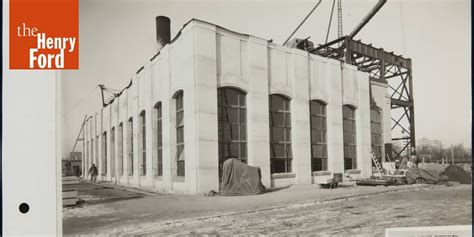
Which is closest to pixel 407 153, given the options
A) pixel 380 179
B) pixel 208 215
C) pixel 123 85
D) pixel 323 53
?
pixel 380 179

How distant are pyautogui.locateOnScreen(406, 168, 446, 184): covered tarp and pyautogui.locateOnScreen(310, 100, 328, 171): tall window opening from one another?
7.00 feet

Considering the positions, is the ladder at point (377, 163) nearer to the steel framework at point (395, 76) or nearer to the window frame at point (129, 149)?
the steel framework at point (395, 76)

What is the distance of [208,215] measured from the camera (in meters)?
5.42

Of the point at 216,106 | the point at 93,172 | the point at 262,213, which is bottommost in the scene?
the point at 262,213

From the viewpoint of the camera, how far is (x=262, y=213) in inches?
224

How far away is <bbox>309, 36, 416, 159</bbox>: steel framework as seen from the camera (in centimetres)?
635

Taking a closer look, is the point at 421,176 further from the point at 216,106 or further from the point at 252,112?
the point at 216,106

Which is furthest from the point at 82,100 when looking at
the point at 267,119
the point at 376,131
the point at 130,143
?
the point at 376,131

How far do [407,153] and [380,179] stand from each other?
5.39ft

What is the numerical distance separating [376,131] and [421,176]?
4.97 ft

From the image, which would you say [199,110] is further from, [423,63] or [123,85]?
[423,63]

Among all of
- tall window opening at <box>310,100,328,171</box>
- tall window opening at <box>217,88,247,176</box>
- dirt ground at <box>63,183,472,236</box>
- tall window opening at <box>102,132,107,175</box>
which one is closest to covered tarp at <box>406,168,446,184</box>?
dirt ground at <box>63,183,472,236</box>

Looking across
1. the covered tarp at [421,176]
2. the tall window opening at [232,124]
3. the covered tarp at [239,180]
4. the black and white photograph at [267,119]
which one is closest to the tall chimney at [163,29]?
the black and white photograph at [267,119]

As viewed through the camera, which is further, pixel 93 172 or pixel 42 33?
pixel 93 172
